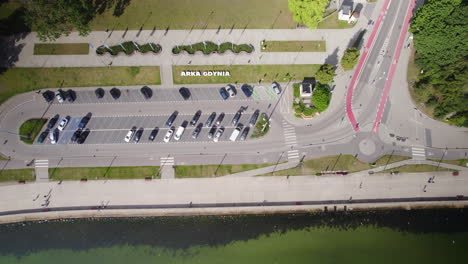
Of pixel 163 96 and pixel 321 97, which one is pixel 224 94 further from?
pixel 321 97

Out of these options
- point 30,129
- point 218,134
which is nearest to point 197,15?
point 218,134

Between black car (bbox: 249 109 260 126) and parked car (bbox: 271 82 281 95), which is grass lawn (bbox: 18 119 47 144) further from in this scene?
parked car (bbox: 271 82 281 95)

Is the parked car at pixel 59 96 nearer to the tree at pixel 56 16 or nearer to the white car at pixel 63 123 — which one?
the white car at pixel 63 123

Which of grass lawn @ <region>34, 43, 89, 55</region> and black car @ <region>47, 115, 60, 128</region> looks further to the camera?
grass lawn @ <region>34, 43, 89, 55</region>

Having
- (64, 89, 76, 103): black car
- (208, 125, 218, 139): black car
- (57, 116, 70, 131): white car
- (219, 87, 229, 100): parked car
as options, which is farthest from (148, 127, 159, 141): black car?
(64, 89, 76, 103): black car

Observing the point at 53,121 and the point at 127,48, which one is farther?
the point at 127,48

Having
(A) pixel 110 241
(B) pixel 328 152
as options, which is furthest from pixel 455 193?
(A) pixel 110 241

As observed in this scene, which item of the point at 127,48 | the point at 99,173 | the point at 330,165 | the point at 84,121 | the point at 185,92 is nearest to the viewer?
the point at 99,173
